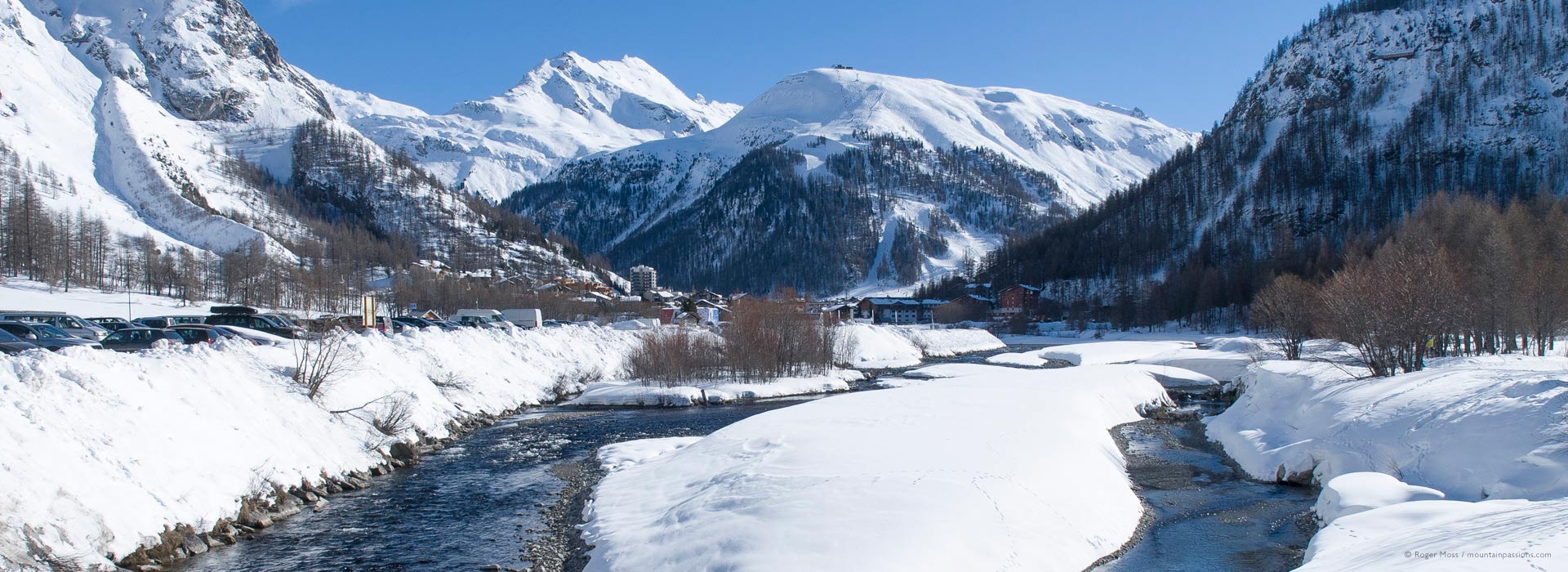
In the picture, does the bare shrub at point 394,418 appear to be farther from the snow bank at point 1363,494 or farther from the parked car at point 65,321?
the snow bank at point 1363,494

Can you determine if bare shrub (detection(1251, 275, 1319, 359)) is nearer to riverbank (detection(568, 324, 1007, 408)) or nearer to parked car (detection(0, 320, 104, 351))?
riverbank (detection(568, 324, 1007, 408))

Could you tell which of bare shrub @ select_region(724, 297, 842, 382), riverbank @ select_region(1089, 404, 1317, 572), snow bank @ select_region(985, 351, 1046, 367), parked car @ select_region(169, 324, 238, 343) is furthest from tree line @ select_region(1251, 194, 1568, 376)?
Result: parked car @ select_region(169, 324, 238, 343)

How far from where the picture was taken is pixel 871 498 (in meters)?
16.7

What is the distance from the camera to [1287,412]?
31781 mm

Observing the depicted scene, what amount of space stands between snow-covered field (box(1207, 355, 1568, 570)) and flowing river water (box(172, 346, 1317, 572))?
149 cm

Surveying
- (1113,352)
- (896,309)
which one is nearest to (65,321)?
(1113,352)

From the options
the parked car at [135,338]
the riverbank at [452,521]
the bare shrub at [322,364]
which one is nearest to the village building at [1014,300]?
the riverbank at [452,521]

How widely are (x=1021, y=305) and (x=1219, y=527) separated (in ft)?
527

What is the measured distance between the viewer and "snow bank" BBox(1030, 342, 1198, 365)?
258 feet

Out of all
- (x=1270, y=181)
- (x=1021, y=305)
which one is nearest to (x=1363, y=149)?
(x=1270, y=181)

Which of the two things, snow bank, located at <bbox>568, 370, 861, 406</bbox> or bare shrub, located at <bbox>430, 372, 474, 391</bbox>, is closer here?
bare shrub, located at <bbox>430, 372, 474, 391</bbox>

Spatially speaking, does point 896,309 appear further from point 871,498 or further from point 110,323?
point 871,498

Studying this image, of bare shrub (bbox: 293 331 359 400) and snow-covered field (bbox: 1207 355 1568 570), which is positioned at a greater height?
bare shrub (bbox: 293 331 359 400)

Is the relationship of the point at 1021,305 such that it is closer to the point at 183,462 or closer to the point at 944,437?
the point at 944,437
